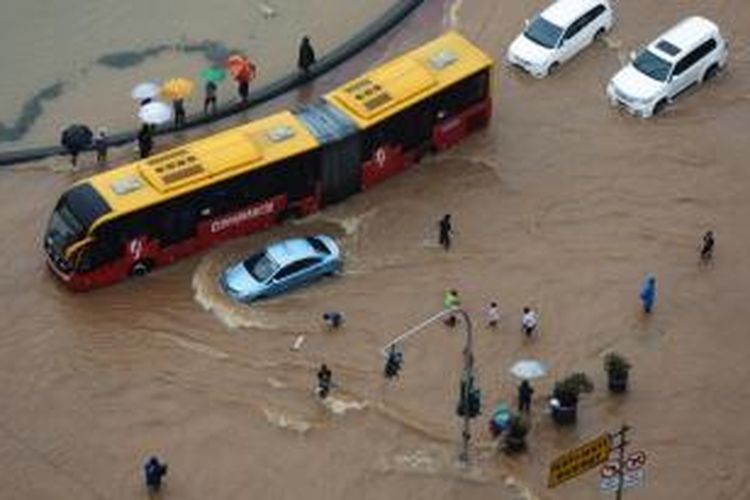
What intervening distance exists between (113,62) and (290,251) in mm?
10888

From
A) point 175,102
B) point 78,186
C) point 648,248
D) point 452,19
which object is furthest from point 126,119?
point 648,248

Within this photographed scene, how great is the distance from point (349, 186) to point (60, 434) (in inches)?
398

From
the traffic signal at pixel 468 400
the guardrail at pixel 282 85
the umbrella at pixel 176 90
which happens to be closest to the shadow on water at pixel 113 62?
the guardrail at pixel 282 85

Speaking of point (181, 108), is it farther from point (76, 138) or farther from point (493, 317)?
point (493, 317)

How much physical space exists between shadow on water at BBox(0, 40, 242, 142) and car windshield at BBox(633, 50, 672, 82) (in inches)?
447

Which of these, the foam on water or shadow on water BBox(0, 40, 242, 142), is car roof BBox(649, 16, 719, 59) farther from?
the foam on water

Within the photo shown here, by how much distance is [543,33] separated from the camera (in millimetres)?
42406

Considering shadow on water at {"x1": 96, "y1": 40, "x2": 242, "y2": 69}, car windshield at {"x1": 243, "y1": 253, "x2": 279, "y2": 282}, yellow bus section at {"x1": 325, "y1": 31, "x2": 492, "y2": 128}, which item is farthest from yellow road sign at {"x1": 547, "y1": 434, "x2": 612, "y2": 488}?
shadow on water at {"x1": 96, "y1": 40, "x2": 242, "y2": 69}

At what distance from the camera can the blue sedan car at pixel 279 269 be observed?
35188mm

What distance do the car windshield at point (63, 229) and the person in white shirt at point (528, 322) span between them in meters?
10.1

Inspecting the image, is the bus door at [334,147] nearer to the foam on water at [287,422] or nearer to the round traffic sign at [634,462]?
the foam on water at [287,422]

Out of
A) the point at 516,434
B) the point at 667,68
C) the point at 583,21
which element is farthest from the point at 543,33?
the point at 516,434

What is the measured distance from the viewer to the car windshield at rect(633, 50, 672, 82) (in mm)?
40938

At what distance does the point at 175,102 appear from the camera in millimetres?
40031
